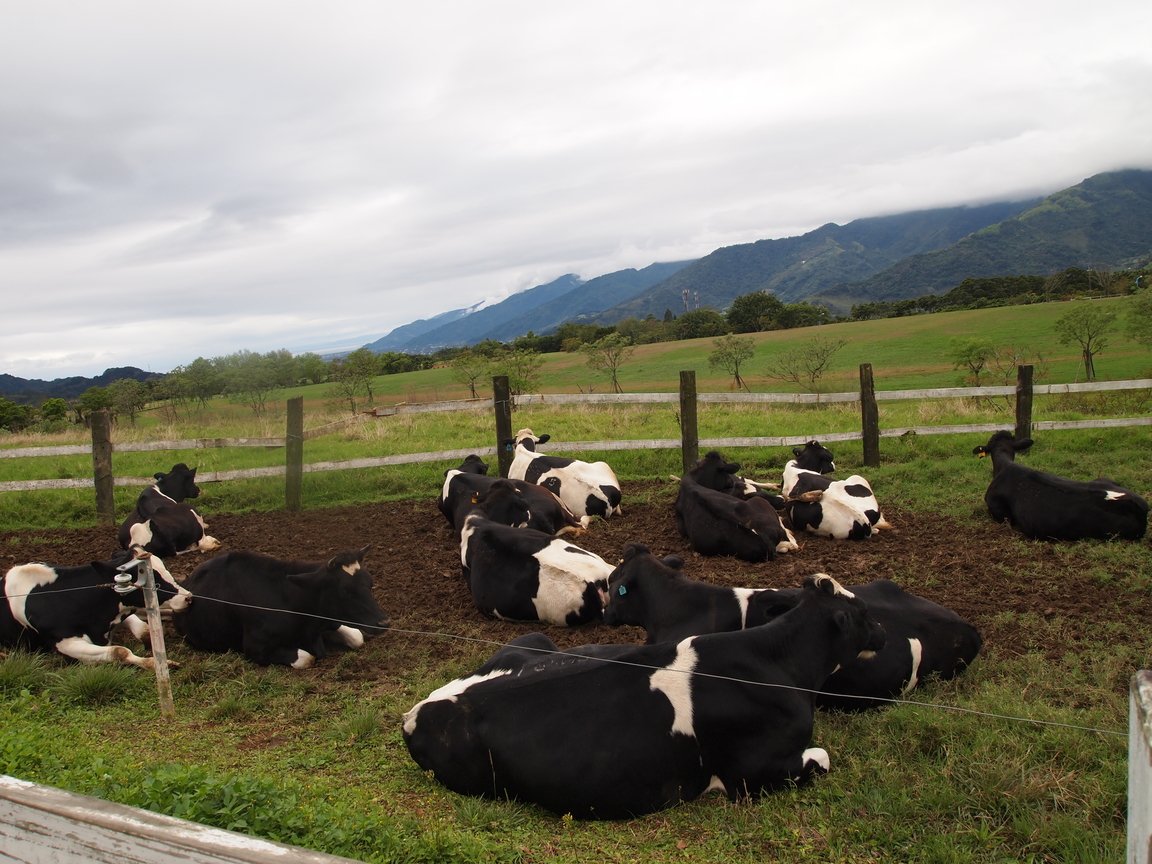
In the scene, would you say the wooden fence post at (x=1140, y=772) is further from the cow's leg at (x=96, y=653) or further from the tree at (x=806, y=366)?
the tree at (x=806, y=366)

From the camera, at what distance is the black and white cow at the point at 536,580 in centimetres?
640

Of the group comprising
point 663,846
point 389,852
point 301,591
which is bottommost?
point 663,846

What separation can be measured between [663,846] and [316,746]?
2.07 m

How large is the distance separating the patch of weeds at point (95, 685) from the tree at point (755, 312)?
3826 inches

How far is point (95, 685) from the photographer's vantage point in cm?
514

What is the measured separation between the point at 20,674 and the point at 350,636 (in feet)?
7.29

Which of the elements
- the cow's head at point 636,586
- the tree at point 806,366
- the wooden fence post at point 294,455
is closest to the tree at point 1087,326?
the tree at point 806,366

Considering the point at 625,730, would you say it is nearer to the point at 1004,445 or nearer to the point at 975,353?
the point at 1004,445

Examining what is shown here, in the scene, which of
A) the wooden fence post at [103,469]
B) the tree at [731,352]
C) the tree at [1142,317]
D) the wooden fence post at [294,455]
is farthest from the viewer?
the tree at [731,352]

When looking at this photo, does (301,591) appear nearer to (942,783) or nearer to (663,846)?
(663,846)

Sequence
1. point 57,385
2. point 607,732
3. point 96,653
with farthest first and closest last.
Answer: point 57,385, point 96,653, point 607,732

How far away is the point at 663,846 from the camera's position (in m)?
3.44

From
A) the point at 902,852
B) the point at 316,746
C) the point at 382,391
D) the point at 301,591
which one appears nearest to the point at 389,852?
the point at 316,746

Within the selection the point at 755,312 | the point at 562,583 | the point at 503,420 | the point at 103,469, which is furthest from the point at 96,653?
the point at 755,312
